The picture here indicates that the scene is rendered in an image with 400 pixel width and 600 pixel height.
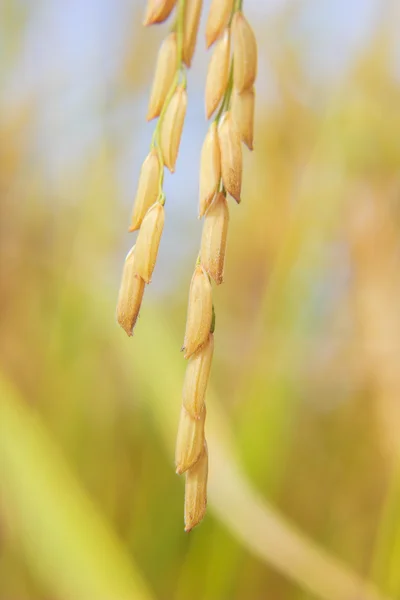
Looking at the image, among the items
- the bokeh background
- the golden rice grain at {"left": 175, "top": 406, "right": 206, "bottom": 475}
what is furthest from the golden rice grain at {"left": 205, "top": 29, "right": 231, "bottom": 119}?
the bokeh background

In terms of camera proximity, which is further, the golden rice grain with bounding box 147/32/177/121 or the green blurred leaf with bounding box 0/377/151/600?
the green blurred leaf with bounding box 0/377/151/600

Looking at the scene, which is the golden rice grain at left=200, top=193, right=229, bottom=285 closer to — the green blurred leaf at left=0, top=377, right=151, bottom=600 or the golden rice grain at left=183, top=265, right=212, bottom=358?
the golden rice grain at left=183, top=265, right=212, bottom=358

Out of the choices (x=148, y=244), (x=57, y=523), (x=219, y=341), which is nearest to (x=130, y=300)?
(x=148, y=244)

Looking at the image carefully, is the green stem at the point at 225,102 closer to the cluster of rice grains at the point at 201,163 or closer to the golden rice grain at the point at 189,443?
the cluster of rice grains at the point at 201,163

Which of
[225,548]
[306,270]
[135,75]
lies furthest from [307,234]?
[135,75]

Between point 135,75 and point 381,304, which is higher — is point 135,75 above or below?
above

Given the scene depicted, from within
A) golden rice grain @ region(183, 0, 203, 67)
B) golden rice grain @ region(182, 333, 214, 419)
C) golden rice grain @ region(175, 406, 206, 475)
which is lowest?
golden rice grain @ region(175, 406, 206, 475)

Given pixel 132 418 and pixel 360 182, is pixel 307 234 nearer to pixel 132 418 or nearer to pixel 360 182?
pixel 360 182

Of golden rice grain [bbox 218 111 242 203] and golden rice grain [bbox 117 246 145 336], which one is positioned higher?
golden rice grain [bbox 218 111 242 203]
